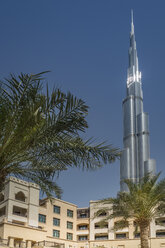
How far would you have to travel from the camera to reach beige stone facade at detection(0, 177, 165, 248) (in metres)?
51.0

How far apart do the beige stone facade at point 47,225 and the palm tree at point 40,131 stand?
3420 centimetres

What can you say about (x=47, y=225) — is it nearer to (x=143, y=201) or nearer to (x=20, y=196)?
(x=20, y=196)

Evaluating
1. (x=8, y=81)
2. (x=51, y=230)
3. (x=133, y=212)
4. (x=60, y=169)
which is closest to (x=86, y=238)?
(x=51, y=230)

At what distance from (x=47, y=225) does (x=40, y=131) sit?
2093 inches

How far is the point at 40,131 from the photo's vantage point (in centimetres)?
1235

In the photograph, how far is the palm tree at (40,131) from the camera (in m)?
11.8

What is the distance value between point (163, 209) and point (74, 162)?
17.6 meters

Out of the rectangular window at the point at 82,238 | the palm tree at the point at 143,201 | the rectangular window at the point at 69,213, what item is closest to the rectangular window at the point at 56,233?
the rectangular window at the point at 69,213

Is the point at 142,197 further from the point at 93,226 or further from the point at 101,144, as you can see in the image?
the point at 93,226

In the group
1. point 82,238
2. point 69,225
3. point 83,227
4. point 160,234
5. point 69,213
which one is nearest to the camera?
point 160,234

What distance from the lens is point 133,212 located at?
2931cm

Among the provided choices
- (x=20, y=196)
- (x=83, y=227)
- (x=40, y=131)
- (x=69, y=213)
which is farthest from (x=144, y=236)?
(x=83, y=227)

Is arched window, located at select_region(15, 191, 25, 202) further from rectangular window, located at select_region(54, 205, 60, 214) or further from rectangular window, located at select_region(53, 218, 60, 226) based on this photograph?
rectangular window, located at select_region(53, 218, 60, 226)

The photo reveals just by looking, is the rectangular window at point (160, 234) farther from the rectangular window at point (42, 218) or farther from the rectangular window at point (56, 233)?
the rectangular window at point (42, 218)
